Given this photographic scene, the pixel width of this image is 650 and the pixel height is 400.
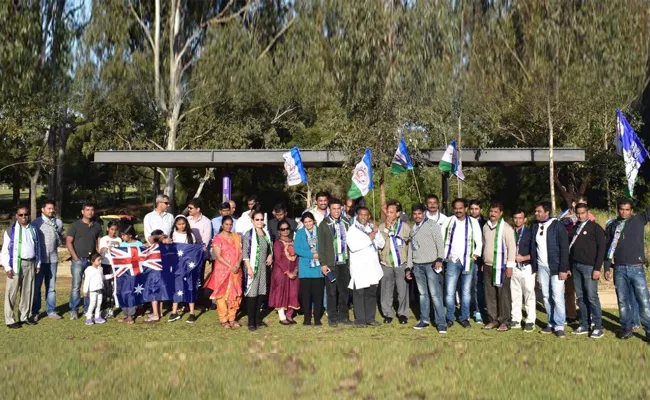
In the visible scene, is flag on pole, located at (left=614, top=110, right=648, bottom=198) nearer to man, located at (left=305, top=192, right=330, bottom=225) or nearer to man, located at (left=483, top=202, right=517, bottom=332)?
man, located at (left=483, top=202, right=517, bottom=332)

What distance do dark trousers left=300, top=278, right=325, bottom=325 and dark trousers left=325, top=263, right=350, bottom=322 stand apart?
11cm

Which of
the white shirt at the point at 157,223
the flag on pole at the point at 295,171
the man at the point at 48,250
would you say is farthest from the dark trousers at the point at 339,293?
the man at the point at 48,250

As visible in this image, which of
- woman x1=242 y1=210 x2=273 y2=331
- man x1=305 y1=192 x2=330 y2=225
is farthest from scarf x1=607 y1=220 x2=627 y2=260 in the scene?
woman x1=242 y1=210 x2=273 y2=331

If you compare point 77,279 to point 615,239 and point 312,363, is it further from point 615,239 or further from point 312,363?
point 615,239

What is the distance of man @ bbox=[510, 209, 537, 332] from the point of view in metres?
9.11

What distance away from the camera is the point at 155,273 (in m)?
9.86

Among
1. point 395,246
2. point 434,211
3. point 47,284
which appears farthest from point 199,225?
point 434,211

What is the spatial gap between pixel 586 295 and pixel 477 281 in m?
1.56

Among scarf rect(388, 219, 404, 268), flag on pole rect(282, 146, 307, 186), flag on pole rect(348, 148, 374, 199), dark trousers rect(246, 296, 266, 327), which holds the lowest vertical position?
dark trousers rect(246, 296, 266, 327)

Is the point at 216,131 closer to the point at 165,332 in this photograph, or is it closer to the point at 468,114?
the point at 468,114

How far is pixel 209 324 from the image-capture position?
9648mm

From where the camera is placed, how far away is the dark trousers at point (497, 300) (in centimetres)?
912

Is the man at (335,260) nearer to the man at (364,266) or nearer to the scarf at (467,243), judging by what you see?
the man at (364,266)

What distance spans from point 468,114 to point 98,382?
3018 cm
